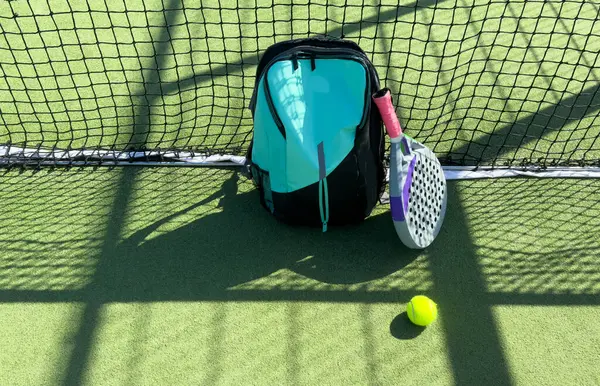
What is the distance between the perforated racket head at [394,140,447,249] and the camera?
194cm

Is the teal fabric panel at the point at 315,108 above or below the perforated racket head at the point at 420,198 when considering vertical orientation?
above

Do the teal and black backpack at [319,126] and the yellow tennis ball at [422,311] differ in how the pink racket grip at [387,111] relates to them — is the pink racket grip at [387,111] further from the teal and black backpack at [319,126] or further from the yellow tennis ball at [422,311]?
the yellow tennis ball at [422,311]

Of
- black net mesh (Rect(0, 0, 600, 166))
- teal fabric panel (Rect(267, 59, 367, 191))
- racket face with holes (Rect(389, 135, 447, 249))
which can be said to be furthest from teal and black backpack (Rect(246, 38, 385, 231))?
black net mesh (Rect(0, 0, 600, 166))

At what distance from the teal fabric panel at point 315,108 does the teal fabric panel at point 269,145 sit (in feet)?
0.12

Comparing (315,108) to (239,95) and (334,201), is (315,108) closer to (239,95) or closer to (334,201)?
(334,201)

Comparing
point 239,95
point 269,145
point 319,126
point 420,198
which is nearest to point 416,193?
point 420,198

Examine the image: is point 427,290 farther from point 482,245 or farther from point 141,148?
point 141,148

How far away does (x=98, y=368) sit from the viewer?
1779mm

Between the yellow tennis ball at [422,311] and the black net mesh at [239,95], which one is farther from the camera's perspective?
the black net mesh at [239,95]

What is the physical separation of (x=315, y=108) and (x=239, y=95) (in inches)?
30.5

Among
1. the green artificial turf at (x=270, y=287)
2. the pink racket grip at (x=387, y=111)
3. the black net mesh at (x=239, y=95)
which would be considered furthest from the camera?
the black net mesh at (x=239, y=95)

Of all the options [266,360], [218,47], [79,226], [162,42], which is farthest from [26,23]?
[266,360]

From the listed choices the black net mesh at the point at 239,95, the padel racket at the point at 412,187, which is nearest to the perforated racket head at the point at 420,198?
the padel racket at the point at 412,187

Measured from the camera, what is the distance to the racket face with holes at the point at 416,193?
1924mm
